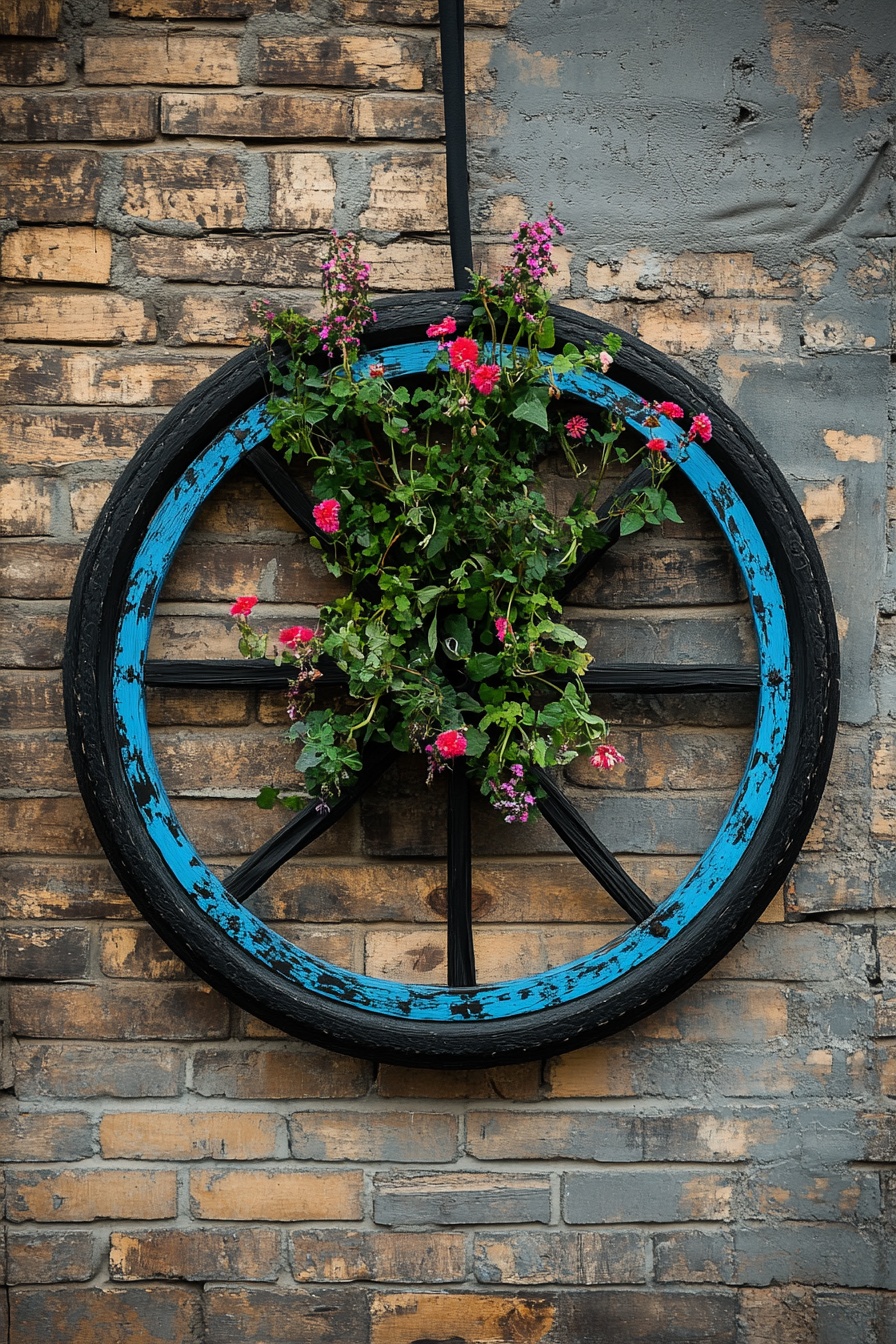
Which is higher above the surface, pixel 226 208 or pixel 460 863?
pixel 226 208

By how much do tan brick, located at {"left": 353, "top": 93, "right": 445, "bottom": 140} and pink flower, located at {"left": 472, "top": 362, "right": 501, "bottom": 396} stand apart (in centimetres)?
40

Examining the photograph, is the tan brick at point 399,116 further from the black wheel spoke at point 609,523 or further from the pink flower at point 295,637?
the pink flower at point 295,637

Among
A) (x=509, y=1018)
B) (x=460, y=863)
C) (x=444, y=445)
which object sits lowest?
(x=509, y=1018)

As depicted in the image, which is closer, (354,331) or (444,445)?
(354,331)

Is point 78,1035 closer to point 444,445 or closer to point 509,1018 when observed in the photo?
point 509,1018

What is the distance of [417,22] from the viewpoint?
1302 mm

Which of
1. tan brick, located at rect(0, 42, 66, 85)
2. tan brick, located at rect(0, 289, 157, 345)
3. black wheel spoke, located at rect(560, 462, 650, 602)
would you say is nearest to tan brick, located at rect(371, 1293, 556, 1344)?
black wheel spoke, located at rect(560, 462, 650, 602)

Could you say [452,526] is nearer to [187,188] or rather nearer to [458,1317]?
[187,188]

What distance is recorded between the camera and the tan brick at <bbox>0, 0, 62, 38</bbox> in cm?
130

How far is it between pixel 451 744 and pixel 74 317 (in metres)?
0.79

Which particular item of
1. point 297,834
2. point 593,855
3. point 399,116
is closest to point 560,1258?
point 593,855

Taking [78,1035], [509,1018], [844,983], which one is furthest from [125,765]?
[844,983]

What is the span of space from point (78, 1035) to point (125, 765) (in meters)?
0.40

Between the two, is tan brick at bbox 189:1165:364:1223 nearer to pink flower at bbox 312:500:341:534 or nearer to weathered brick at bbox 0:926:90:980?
weathered brick at bbox 0:926:90:980
